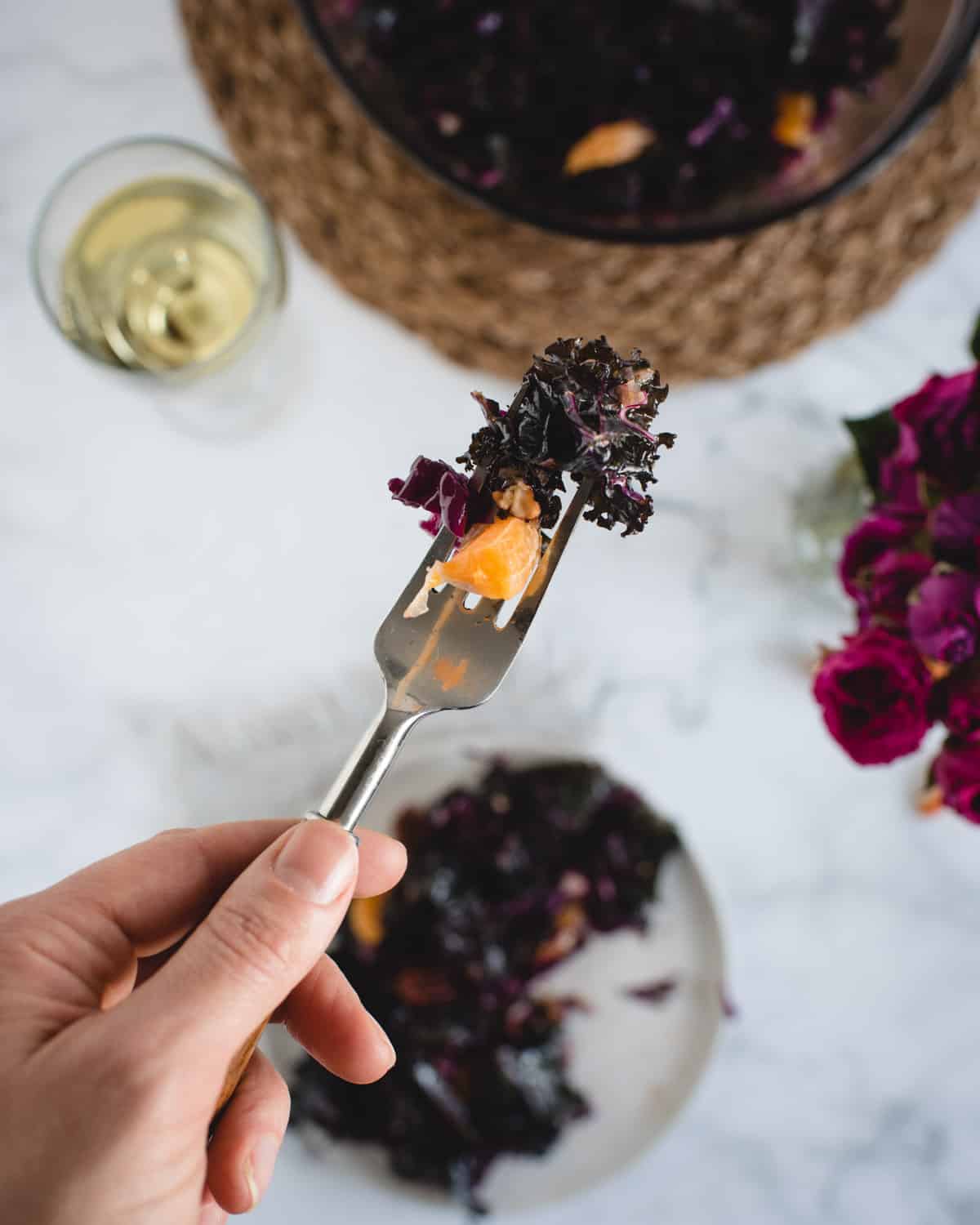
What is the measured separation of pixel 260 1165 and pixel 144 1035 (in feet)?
0.72

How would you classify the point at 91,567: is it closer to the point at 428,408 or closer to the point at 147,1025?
the point at 428,408

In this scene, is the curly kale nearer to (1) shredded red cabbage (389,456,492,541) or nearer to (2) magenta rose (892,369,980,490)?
(1) shredded red cabbage (389,456,492,541)

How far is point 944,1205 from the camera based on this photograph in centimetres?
136

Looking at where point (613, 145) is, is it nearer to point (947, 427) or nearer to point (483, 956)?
point (947, 427)

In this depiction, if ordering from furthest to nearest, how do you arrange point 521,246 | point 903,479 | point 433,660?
point 521,246 < point 903,479 < point 433,660

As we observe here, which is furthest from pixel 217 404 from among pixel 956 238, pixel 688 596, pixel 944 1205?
pixel 944 1205

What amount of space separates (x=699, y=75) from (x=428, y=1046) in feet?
3.39

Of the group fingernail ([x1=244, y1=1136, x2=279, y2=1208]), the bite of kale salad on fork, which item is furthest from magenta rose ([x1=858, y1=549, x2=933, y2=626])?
fingernail ([x1=244, y1=1136, x2=279, y2=1208])

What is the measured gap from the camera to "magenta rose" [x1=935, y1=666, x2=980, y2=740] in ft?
2.64

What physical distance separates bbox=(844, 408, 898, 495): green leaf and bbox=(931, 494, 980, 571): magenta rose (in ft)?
0.39

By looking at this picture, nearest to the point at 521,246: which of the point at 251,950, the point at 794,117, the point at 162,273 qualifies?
the point at 794,117

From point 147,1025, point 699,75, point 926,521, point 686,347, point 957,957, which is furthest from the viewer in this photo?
point 957,957

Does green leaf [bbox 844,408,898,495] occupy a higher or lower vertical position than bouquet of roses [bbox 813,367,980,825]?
higher

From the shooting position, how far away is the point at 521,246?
1143mm
